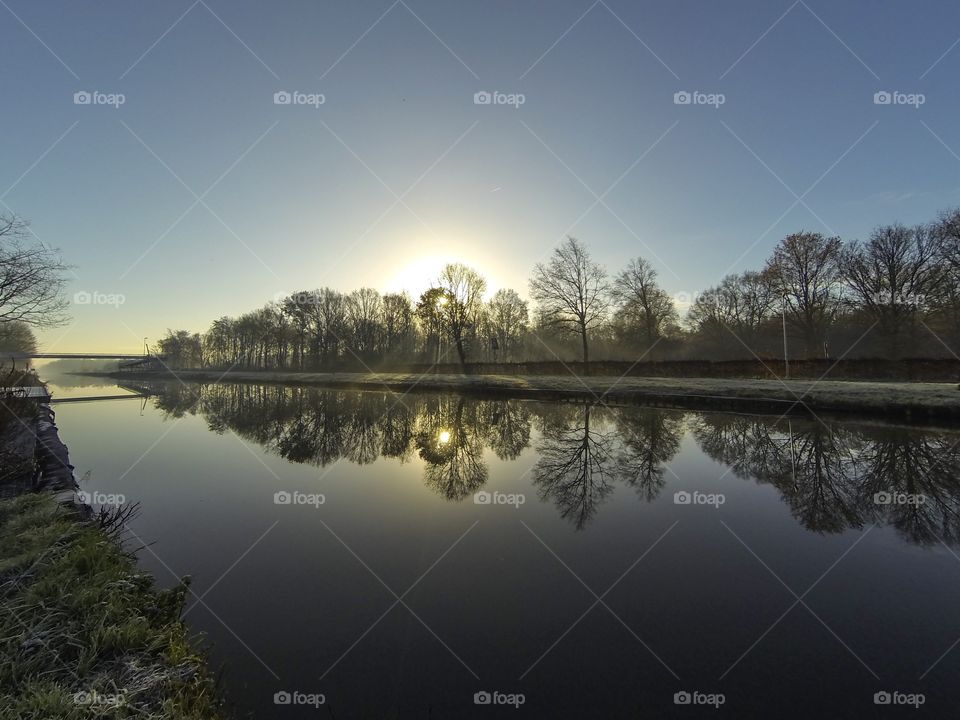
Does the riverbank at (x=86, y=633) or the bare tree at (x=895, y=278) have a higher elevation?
the bare tree at (x=895, y=278)

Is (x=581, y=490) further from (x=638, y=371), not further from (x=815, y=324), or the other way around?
(x=815, y=324)

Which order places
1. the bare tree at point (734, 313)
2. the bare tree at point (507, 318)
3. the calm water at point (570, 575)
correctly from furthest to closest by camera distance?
the bare tree at point (507, 318) < the bare tree at point (734, 313) < the calm water at point (570, 575)

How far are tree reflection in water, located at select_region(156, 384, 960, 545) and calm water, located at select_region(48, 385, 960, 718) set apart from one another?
93mm

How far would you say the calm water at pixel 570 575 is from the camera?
11.5 feet

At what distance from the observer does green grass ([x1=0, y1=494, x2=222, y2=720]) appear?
280 cm

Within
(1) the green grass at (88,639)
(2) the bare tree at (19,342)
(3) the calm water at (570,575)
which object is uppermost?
(2) the bare tree at (19,342)

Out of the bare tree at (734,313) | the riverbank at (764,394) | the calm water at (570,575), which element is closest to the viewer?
the calm water at (570,575)

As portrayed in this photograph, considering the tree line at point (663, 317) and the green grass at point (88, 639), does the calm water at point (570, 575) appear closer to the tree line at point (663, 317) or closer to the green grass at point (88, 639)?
the green grass at point (88, 639)

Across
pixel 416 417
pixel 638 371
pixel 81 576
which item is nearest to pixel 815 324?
pixel 638 371

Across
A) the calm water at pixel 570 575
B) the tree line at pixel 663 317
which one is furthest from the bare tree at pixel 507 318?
the calm water at pixel 570 575

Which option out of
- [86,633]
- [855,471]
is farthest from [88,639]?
[855,471]

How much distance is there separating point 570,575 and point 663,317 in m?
57.1

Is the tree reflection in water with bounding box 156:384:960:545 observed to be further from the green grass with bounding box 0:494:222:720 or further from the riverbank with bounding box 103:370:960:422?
the green grass with bounding box 0:494:222:720

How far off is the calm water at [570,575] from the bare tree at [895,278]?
3917 cm
